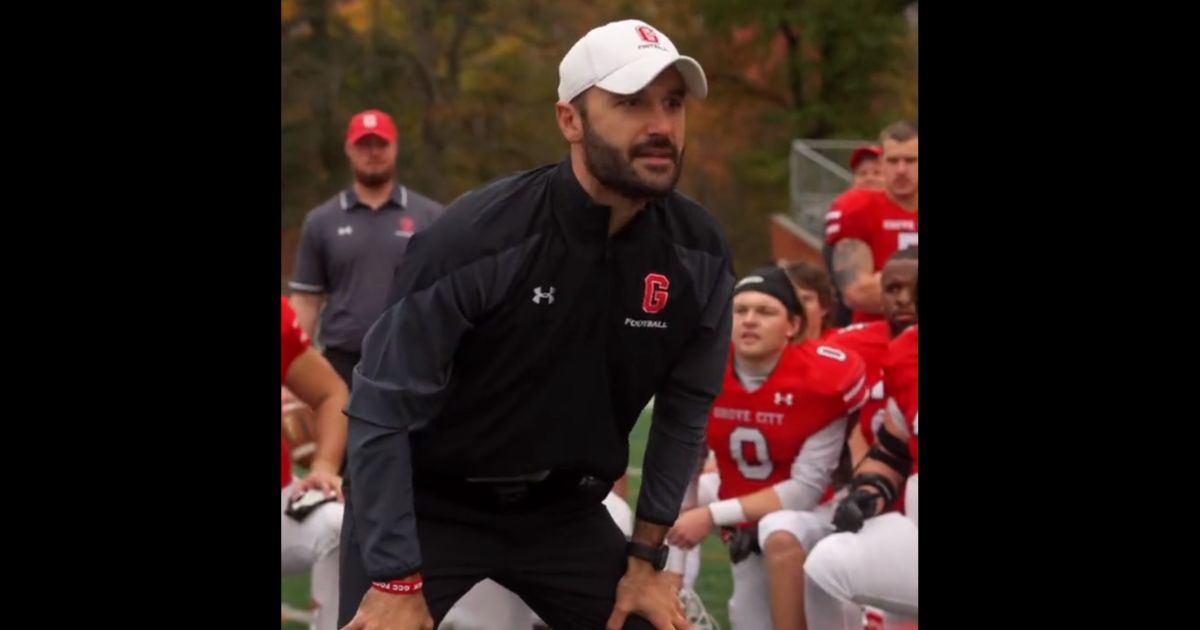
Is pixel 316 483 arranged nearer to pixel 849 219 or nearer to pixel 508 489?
pixel 508 489

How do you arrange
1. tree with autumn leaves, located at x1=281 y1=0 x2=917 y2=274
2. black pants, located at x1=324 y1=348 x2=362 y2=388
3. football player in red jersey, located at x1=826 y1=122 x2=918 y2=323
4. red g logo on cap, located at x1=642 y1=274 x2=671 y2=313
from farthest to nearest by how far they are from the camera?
1. tree with autumn leaves, located at x1=281 y1=0 x2=917 y2=274
2. black pants, located at x1=324 y1=348 x2=362 y2=388
3. football player in red jersey, located at x1=826 y1=122 x2=918 y2=323
4. red g logo on cap, located at x1=642 y1=274 x2=671 y2=313

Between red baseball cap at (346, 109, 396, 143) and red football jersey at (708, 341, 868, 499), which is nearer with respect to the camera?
red football jersey at (708, 341, 868, 499)

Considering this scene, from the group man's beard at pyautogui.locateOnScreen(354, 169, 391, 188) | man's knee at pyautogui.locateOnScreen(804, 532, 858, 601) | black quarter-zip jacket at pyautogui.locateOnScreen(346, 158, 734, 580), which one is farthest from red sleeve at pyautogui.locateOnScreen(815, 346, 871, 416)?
man's beard at pyautogui.locateOnScreen(354, 169, 391, 188)

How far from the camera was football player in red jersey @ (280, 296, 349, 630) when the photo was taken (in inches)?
219

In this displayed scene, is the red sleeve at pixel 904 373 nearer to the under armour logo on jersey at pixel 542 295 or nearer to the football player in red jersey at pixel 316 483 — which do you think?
the football player in red jersey at pixel 316 483

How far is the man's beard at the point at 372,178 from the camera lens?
9109 mm

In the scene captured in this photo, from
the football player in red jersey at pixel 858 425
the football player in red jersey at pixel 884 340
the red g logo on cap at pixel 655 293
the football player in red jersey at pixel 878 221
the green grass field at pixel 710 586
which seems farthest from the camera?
the football player in red jersey at pixel 878 221

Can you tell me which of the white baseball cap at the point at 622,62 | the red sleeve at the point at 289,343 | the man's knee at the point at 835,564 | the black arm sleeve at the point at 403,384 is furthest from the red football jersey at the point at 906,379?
the black arm sleeve at the point at 403,384

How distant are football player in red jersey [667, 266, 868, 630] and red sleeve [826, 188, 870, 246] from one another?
1706 millimetres

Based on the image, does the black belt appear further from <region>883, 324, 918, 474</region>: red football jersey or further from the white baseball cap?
<region>883, 324, 918, 474</region>: red football jersey

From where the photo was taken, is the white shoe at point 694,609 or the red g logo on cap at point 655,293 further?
the white shoe at point 694,609

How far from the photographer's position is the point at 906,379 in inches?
238

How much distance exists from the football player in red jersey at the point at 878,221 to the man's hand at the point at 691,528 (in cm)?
208
